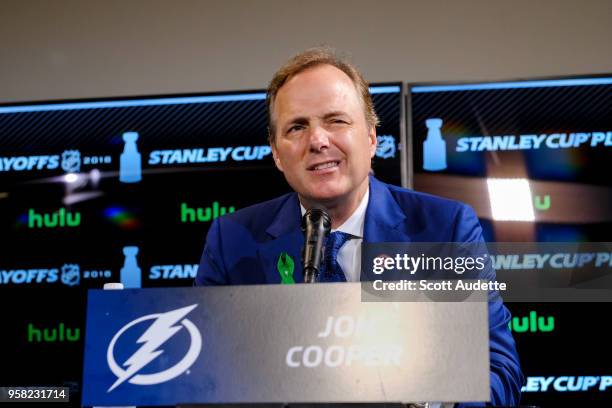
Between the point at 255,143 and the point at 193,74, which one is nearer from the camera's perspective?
the point at 255,143

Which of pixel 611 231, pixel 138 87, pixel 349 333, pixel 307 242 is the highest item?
pixel 138 87

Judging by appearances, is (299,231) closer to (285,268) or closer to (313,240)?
(285,268)

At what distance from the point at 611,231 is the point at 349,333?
2498 mm

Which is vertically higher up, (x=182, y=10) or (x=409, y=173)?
(x=182, y=10)

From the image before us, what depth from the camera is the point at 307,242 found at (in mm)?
1530

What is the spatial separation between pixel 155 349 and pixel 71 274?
8.54 ft

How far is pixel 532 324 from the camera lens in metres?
3.57

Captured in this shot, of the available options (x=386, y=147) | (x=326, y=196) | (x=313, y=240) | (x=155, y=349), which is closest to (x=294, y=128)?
(x=326, y=196)

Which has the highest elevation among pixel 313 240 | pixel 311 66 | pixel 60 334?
pixel 311 66

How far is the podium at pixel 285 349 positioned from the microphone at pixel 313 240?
0.15 metres

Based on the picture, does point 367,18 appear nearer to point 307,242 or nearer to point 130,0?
point 130,0

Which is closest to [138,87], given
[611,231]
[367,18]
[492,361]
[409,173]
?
[367,18]

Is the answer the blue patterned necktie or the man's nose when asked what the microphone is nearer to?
the blue patterned necktie

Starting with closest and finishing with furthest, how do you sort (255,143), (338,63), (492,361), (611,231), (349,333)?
(349,333) < (492,361) < (338,63) < (611,231) < (255,143)
